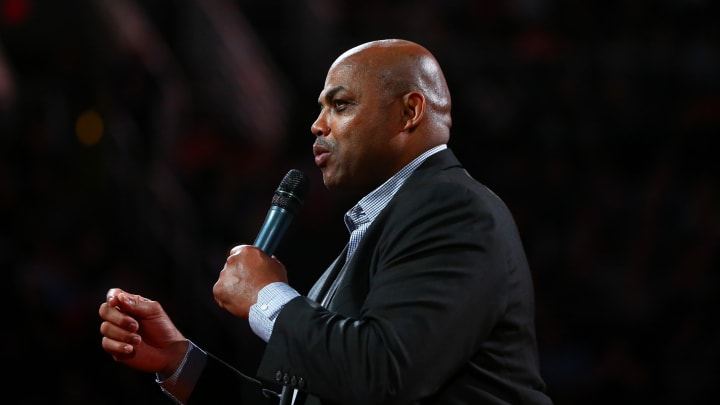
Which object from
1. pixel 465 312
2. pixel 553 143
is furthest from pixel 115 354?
pixel 553 143

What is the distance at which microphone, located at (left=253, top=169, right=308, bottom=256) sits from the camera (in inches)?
88.8

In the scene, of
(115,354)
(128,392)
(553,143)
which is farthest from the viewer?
(553,143)

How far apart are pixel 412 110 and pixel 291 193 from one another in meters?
0.32

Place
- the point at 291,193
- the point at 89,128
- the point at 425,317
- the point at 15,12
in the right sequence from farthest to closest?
the point at 15,12 < the point at 89,128 < the point at 291,193 < the point at 425,317

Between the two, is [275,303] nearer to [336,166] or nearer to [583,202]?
[336,166]

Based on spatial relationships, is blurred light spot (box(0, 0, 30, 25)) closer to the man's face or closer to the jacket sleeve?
the jacket sleeve

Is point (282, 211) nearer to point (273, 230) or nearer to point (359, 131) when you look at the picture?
point (273, 230)

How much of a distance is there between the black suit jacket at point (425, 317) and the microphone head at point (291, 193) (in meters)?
0.27

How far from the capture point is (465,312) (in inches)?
74.7

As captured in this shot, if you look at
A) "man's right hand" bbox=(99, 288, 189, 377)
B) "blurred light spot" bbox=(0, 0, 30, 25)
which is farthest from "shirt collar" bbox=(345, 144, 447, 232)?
"blurred light spot" bbox=(0, 0, 30, 25)

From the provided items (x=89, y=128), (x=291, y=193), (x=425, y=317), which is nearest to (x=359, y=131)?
(x=291, y=193)

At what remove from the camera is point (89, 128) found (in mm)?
7195

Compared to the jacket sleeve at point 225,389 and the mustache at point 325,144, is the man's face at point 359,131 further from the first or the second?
the jacket sleeve at point 225,389

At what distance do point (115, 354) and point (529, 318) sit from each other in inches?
32.6
